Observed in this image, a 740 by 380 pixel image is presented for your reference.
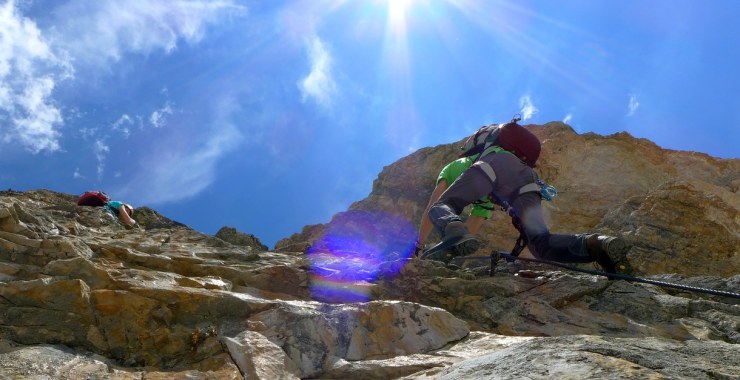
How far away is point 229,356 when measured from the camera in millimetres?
3668

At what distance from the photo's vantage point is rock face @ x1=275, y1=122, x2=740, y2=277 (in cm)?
1261

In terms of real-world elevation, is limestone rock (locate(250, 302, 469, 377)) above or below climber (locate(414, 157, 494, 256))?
below

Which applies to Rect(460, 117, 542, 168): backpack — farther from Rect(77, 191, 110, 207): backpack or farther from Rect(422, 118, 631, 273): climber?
Rect(77, 191, 110, 207): backpack

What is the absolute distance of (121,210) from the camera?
1174cm

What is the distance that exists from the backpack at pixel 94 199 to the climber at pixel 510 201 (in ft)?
29.0

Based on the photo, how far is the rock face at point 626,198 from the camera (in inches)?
496

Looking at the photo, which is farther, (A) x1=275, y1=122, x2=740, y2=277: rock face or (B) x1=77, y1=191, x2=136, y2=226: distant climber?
(A) x1=275, y1=122, x2=740, y2=277: rock face

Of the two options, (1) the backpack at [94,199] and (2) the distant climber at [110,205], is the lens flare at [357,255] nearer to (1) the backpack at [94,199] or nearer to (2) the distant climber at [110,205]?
(2) the distant climber at [110,205]

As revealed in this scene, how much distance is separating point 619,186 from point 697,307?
12.6m

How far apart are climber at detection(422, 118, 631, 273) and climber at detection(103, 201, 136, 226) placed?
25.0 ft

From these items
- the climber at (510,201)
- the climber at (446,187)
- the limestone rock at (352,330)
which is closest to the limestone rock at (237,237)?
the climber at (446,187)

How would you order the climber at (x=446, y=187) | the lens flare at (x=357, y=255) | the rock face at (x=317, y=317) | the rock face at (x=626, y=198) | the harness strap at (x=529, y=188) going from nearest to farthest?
the rock face at (x=317, y=317)
the lens flare at (x=357, y=255)
the harness strap at (x=529, y=188)
the climber at (x=446, y=187)
the rock face at (x=626, y=198)

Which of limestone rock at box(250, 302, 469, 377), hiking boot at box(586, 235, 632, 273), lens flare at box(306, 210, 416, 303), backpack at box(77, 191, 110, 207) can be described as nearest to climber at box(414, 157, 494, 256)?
lens flare at box(306, 210, 416, 303)

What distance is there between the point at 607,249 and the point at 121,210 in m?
10.0
